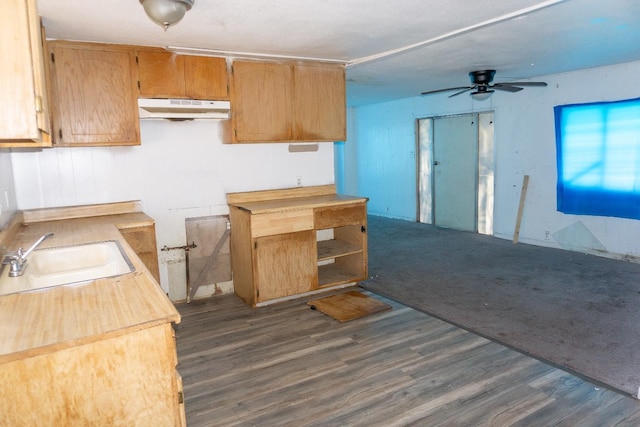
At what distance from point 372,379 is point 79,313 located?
1786 millimetres

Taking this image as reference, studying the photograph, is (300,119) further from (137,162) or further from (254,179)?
(137,162)

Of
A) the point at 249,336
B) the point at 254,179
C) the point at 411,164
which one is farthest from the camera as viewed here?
the point at 411,164

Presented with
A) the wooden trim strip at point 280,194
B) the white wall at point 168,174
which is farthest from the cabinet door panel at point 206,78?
the wooden trim strip at point 280,194

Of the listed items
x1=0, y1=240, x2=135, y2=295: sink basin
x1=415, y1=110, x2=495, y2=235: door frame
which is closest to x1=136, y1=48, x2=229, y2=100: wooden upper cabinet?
x1=0, y1=240, x2=135, y2=295: sink basin

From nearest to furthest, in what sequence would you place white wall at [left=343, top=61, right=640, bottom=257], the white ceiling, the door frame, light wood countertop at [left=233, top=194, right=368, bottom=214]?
the white ceiling < light wood countertop at [left=233, top=194, right=368, bottom=214] < white wall at [left=343, top=61, right=640, bottom=257] < the door frame

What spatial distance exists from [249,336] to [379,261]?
8.03 feet

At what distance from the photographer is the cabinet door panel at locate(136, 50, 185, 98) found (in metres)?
3.51

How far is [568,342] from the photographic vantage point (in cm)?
306

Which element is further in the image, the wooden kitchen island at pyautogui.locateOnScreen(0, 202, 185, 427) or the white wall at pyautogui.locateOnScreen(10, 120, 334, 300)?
the white wall at pyautogui.locateOnScreen(10, 120, 334, 300)

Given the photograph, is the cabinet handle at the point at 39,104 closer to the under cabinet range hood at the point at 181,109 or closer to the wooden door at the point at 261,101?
the under cabinet range hood at the point at 181,109

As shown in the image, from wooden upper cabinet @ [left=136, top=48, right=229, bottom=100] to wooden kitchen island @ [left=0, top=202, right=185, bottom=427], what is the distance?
2.31 metres

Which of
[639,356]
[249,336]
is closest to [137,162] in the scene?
[249,336]

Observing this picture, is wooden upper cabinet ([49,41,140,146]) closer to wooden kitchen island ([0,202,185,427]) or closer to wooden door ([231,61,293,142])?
wooden door ([231,61,293,142])

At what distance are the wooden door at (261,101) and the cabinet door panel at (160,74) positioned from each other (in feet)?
1.56
